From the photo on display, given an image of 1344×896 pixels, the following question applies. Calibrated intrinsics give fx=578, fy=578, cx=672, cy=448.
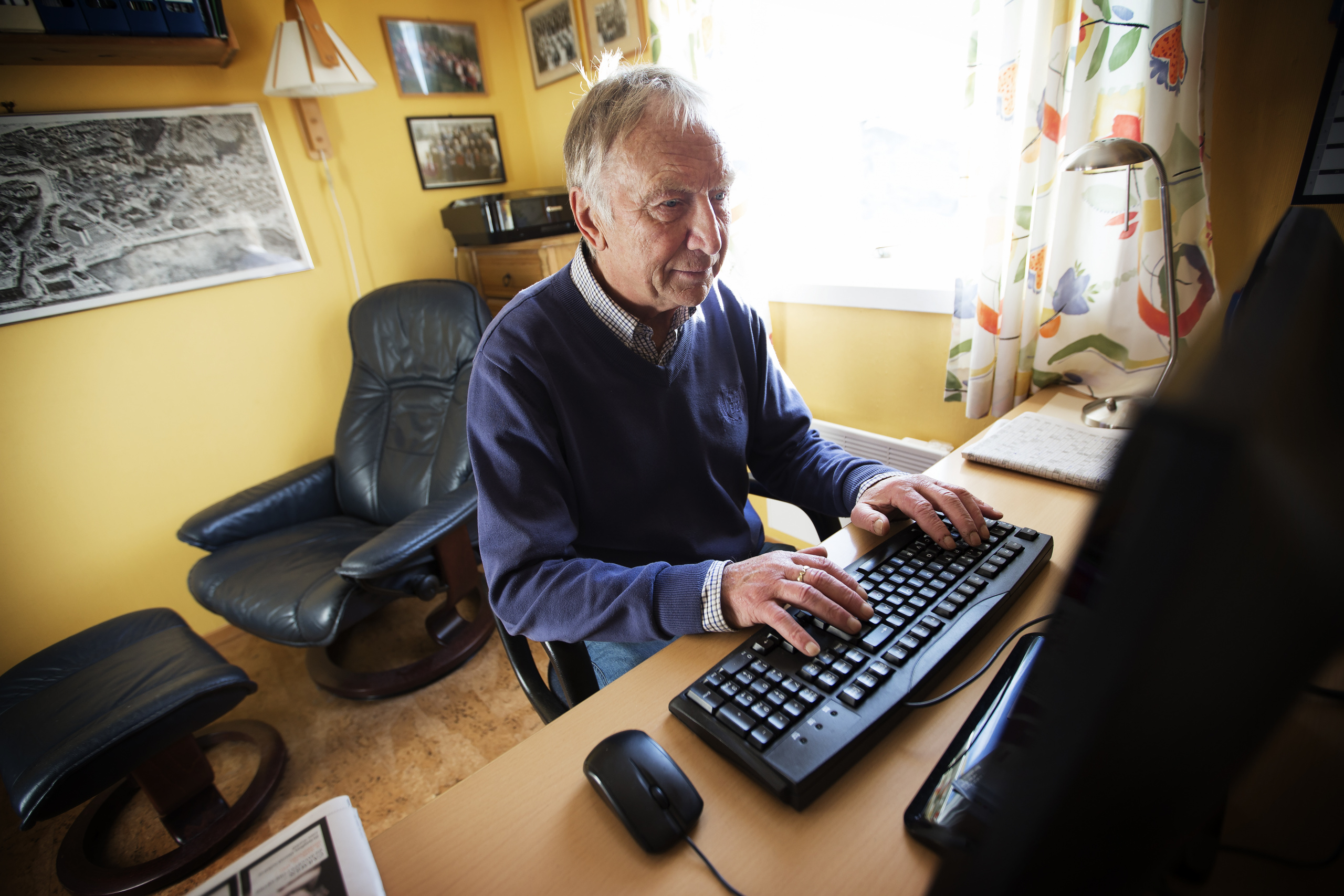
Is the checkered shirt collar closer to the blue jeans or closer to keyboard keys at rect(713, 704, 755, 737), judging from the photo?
the blue jeans

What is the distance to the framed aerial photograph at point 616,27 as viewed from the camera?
76.1 inches

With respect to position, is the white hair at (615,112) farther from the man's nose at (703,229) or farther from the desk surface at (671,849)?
the desk surface at (671,849)

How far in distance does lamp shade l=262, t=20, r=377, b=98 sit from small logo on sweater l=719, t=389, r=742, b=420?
1626mm

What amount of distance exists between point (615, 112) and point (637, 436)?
1.66 feet

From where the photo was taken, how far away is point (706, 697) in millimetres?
562

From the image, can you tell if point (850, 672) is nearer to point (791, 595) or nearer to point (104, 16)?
point (791, 595)

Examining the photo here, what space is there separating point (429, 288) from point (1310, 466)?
2.32 metres

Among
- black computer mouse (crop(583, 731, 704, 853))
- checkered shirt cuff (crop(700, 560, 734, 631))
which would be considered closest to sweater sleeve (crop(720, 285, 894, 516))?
checkered shirt cuff (crop(700, 560, 734, 631))

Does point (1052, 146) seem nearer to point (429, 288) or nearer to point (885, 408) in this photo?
point (885, 408)

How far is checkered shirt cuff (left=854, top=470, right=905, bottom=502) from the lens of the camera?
3.11ft

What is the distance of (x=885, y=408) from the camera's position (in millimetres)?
1683

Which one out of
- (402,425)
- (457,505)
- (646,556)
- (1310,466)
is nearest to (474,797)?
(646,556)

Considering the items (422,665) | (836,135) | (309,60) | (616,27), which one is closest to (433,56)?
(309,60)

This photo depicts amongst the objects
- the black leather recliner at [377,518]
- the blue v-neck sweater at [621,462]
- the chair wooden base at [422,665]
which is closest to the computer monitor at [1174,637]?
the blue v-neck sweater at [621,462]
